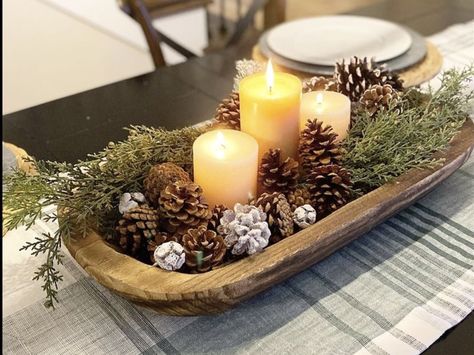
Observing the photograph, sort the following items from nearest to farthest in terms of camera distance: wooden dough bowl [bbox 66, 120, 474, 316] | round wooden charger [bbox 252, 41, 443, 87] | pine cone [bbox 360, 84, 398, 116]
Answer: wooden dough bowl [bbox 66, 120, 474, 316], pine cone [bbox 360, 84, 398, 116], round wooden charger [bbox 252, 41, 443, 87]

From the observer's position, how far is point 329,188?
601 millimetres

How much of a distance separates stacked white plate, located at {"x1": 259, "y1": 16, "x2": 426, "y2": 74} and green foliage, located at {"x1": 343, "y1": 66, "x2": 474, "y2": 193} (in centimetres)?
27

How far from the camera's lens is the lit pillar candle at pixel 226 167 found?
0.58 meters

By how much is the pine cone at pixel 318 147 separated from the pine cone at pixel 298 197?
0.09 feet

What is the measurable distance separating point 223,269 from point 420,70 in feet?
1.96

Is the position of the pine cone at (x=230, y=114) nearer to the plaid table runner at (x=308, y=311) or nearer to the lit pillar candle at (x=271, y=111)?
the lit pillar candle at (x=271, y=111)

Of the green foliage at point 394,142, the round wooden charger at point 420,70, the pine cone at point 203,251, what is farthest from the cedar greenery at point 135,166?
the round wooden charger at point 420,70

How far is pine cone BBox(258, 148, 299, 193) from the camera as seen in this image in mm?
606

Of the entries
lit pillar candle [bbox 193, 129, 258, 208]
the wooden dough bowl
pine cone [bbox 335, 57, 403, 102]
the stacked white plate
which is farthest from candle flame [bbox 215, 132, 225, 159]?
the stacked white plate

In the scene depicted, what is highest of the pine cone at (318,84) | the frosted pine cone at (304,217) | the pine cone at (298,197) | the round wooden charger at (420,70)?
the pine cone at (318,84)

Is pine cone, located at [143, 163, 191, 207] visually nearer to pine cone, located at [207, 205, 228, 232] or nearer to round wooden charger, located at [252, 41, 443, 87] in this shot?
pine cone, located at [207, 205, 228, 232]

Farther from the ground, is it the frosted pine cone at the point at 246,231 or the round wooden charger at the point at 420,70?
the frosted pine cone at the point at 246,231

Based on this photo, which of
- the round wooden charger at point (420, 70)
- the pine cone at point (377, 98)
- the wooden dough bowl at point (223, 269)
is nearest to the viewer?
the wooden dough bowl at point (223, 269)

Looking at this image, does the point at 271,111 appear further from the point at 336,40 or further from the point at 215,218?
the point at 336,40
